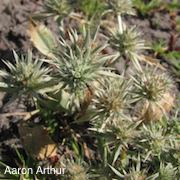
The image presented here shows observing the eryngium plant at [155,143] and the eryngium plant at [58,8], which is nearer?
the eryngium plant at [155,143]

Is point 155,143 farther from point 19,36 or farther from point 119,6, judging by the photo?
point 19,36

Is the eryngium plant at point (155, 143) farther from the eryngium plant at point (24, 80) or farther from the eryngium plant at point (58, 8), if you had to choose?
the eryngium plant at point (58, 8)

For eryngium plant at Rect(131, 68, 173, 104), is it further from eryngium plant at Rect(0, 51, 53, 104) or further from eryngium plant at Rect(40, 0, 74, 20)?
eryngium plant at Rect(40, 0, 74, 20)

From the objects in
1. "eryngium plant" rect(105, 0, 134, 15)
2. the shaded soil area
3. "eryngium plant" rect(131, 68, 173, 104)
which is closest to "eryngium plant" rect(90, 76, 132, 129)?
"eryngium plant" rect(131, 68, 173, 104)

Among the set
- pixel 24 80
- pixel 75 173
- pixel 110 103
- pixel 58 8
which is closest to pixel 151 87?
pixel 110 103

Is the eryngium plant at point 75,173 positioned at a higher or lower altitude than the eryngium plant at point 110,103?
lower

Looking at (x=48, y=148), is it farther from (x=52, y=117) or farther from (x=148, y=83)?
(x=148, y=83)

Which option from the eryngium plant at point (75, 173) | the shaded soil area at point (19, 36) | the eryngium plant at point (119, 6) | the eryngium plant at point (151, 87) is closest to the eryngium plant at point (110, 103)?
the eryngium plant at point (151, 87)

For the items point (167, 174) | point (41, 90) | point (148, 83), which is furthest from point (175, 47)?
point (41, 90)
